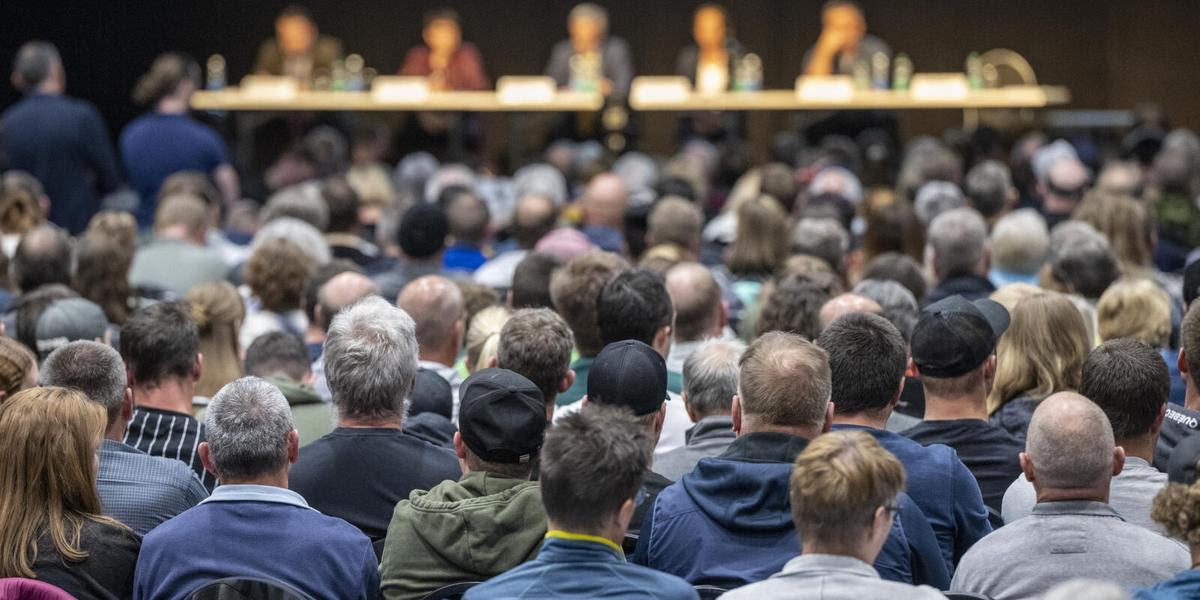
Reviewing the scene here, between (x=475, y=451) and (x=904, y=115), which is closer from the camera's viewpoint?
(x=475, y=451)

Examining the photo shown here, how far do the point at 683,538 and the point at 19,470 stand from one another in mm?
1308

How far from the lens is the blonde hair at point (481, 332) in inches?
179

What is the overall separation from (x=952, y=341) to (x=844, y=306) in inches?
33.3

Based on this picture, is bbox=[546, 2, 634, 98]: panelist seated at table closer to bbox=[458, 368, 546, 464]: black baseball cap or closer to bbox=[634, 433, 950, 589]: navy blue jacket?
bbox=[458, 368, 546, 464]: black baseball cap

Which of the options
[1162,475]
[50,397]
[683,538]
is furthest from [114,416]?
[1162,475]

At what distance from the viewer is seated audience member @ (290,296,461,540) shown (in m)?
3.58

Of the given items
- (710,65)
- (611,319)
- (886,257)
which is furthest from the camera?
(710,65)

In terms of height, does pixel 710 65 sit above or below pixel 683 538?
above

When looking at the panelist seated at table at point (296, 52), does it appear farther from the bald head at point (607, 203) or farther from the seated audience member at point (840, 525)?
the seated audience member at point (840, 525)

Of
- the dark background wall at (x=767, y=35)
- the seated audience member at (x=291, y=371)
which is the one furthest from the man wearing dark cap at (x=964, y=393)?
the dark background wall at (x=767, y=35)

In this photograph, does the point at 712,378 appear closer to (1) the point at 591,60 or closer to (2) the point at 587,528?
(2) the point at 587,528

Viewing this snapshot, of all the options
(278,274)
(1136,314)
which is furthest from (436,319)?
(1136,314)

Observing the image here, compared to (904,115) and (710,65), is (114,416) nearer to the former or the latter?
(710,65)

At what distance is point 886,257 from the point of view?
5.84 meters
